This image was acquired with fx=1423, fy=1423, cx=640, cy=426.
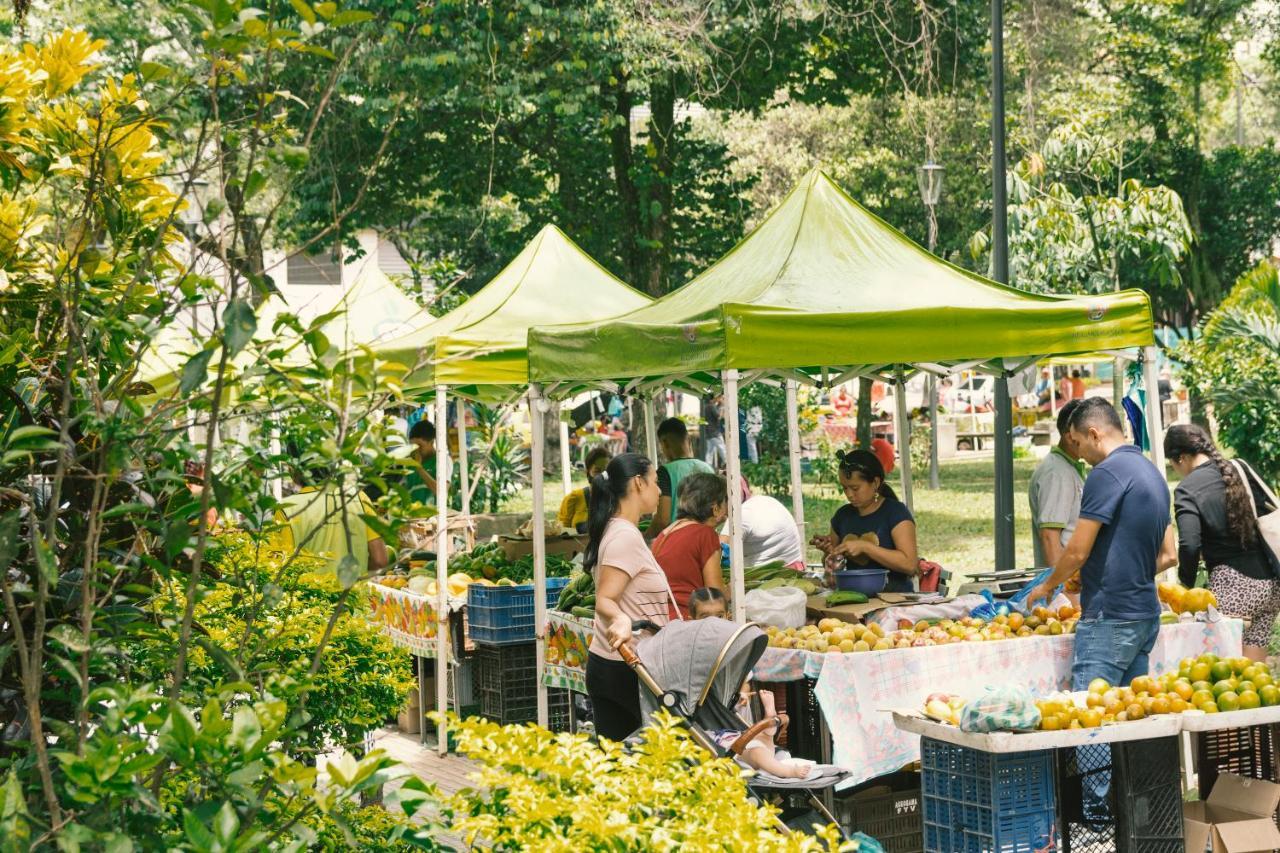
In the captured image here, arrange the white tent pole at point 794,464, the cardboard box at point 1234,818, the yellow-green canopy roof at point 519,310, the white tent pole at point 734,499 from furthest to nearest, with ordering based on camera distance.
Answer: the white tent pole at point 794,464 < the yellow-green canopy roof at point 519,310 < the white tent pole at point 734,499 < the cardboard box at point 1234,818

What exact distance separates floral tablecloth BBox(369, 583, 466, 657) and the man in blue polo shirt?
4831 millimetres

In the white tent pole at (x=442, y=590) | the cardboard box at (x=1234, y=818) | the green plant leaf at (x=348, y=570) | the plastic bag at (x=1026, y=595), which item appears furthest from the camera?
the white tent pole at (x=442, y=590)

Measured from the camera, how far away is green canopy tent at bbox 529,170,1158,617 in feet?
22.4

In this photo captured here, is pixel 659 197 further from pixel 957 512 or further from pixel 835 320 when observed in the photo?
pixel 835 320

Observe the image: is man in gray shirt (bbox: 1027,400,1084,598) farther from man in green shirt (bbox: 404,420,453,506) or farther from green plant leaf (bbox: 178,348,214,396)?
green plant leaf (bbox: 178,348,214,396)

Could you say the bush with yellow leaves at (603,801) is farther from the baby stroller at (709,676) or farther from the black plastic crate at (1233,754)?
the black plastic crate at (1233,754)

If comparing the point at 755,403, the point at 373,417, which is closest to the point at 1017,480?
the point at 755,403

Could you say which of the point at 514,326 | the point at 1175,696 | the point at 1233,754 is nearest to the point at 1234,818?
the point at 1233,754

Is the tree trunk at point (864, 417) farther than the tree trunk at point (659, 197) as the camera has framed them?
Yes

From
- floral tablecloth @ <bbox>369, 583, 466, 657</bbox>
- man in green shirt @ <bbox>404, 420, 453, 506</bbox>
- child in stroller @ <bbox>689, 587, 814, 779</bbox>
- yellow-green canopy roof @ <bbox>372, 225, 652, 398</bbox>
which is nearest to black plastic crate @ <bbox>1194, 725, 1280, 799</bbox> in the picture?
child in stroller @ <bbox>689, 587, 814, 779</bbox>

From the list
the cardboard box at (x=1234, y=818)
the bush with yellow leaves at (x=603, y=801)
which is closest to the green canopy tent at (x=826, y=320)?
the cardboard box at (x=1234, y=818)

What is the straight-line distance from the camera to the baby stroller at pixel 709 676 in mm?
5652

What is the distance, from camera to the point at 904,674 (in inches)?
261

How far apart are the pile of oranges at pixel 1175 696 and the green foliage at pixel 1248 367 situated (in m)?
11.6
